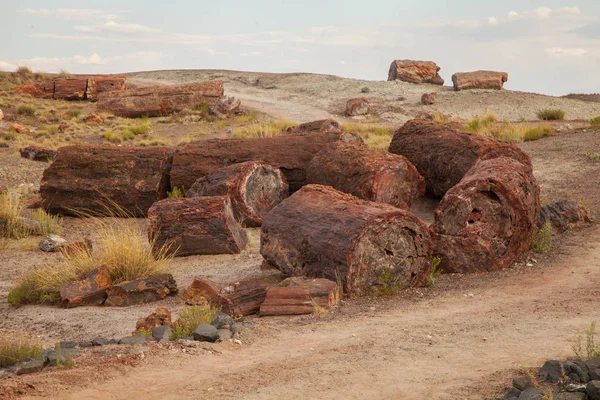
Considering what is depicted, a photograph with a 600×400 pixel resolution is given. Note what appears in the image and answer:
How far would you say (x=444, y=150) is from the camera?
1302 centimetres

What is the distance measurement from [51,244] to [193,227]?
2.75 meters

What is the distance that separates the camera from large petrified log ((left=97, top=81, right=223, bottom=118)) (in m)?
32.5

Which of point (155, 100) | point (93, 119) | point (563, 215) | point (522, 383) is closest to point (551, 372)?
point (522, 383)

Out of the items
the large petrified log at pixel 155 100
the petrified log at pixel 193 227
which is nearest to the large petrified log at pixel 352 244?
Result: the petrified log at pixel 193 227

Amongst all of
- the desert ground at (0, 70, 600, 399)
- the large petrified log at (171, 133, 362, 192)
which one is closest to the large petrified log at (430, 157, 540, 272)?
the desert ground at (0, 70, 600, 399)

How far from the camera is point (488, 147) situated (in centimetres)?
1238

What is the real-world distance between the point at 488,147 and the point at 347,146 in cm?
231

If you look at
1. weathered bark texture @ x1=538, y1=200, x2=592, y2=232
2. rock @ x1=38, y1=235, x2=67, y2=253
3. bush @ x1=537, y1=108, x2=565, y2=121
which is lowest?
rock @ x1=38, y1=235, x2=67, y2=253

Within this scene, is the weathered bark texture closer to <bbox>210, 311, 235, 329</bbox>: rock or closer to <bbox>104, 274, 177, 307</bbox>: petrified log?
<bbox>104, 274, 177, 307</bbox>: petrified log

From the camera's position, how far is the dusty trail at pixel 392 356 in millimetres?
5316

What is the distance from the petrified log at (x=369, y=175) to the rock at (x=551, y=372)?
6694 mm

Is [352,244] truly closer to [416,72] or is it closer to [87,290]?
[87,290]

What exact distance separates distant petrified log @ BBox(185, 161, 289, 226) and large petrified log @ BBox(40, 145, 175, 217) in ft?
4.86

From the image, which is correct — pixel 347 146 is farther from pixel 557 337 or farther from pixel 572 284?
pixel 557 337
